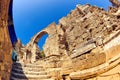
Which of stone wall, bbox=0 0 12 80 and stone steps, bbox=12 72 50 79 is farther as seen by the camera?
stone steps, bbox=12 72 50 79

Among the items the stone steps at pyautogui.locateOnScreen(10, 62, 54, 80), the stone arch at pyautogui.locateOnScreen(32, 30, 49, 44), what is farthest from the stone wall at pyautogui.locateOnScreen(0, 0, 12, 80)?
the stone arch at pyautogui.locateOnScreen(32, 30, 49, 44)

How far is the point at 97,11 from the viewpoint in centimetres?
2041

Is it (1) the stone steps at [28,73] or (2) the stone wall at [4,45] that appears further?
(1) the stone steps at [28,73]

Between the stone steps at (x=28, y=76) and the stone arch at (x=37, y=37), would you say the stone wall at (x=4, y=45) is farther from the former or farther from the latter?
the stone arch at (x=37, y=37)

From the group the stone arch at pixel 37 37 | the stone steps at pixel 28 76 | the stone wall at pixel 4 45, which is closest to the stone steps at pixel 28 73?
the stone steps at pixel 28 76

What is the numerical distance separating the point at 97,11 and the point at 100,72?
16.5 meters

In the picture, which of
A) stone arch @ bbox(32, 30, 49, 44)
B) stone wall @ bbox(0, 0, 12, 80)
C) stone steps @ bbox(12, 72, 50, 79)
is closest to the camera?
stone wall @ bbox(0, 0, 12, 80)

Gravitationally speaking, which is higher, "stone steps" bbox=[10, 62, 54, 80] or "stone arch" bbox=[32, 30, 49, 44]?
"stone arch" bbox=[32, 30, 49, 44]

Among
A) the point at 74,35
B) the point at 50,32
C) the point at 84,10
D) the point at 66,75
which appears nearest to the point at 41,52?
the point at 50,32

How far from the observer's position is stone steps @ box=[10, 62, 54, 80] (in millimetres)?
6356

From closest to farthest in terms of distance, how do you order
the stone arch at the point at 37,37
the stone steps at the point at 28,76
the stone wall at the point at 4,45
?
1. the stone wall at the point at 4,45
2. the stone steps at the point at 28,76
3. the stone arch at the point at 37,37

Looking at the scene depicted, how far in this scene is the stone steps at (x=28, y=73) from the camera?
6.36m

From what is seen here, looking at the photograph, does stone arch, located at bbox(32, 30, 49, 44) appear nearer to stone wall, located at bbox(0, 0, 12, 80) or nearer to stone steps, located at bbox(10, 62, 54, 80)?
stone steps, located at bbox(10, 62, 54, 80)

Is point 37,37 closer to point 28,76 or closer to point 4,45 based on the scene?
point 28,76
